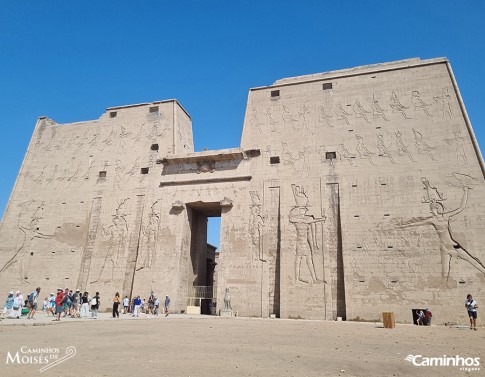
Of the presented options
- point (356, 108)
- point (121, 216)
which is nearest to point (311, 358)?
point (356, 108)

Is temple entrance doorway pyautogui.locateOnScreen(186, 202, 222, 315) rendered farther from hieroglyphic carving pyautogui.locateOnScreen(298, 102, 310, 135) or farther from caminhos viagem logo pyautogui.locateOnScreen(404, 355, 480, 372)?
caminhos viagem logo pyautogui.locateOnScreen(404, 355, 480, 372)

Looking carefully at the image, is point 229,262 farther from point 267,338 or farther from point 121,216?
point 267,338

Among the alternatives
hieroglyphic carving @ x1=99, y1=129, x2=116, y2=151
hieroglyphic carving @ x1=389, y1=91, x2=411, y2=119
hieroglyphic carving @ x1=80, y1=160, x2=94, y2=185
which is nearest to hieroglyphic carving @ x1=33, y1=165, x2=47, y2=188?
hieroglyphic carving @ x1=80, y1=160, x2=94, y2=185

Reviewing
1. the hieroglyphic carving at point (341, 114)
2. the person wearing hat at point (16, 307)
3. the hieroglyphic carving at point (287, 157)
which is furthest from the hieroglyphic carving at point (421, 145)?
the person wearing hat at point (16, 307)

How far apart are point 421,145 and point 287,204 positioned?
243 inches

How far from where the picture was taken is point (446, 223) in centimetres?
1332

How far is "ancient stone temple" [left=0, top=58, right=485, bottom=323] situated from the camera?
1346cm

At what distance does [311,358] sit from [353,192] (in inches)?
420

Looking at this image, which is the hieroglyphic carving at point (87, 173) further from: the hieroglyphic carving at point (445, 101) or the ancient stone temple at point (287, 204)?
the hieroglyphic carving at point (445, 101)

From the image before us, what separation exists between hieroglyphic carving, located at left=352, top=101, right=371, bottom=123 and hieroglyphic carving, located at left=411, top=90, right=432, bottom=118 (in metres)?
1.92

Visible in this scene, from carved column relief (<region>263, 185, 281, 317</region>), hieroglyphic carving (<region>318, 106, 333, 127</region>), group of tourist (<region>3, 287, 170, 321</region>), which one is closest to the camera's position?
group of tourist (<region>3, 287, 170, 321</region>)

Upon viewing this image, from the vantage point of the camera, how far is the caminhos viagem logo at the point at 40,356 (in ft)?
15.3

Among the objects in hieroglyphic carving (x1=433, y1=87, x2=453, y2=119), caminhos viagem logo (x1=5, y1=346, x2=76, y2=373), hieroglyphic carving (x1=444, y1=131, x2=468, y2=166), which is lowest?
caminhos viagem logo (x1=5, y1=346, x2=76, y2=373)

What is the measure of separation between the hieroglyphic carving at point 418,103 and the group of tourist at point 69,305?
1377 cm
